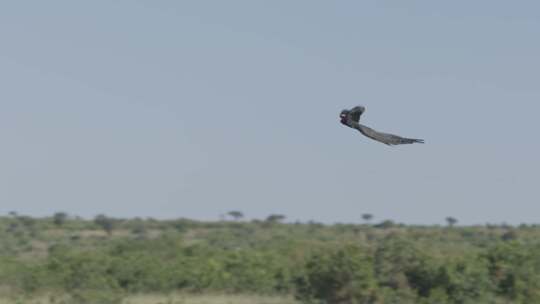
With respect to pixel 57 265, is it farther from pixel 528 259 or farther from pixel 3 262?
pixel 528 259

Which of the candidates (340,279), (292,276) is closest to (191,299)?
(292,276)

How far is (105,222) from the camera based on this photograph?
91.0 metres

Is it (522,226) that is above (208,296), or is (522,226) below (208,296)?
above

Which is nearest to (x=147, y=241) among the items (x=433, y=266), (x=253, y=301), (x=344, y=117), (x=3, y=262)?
(x=3, y=262)

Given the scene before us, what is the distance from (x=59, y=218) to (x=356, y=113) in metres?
88.0

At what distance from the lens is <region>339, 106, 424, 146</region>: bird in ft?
29.0

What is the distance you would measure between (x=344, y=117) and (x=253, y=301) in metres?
20.8

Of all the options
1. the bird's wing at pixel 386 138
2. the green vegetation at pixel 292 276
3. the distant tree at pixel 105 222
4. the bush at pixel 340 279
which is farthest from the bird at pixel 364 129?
the distant tree at pixel 105 222

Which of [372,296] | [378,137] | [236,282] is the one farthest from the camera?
[236,282]

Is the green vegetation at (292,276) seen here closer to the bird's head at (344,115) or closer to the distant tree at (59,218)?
the bird's head at (344,115)

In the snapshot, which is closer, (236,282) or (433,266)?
(433,266)

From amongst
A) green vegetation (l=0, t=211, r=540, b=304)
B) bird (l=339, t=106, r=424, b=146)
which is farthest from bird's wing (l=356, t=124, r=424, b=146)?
green vegetation (l=0, t=211, r=540, b=304)

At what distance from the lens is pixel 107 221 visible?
9144cm

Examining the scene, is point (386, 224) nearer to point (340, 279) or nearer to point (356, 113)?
point (340, 279)
